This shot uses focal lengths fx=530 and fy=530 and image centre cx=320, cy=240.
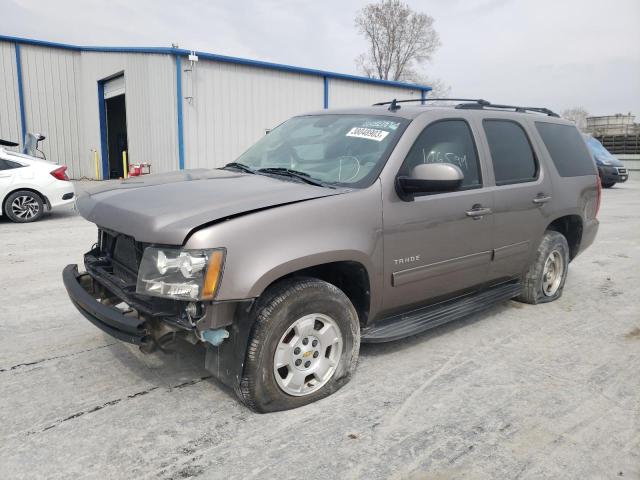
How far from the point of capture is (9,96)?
66.6 ft

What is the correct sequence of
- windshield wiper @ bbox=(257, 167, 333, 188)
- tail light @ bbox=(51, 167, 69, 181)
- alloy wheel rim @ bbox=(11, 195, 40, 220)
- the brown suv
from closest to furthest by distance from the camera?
1. the brown suv
2. windshield wiper @ bbox=(257, 167, 333, 188)
3. alloy wheel rim @ bbox=(11, 195, 40, 220)
4. tail light @ bbox=(51, 167, 69, 181)

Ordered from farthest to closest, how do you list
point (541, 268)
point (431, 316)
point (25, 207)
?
point (25, 207), point (541, 268), point (431, 316)

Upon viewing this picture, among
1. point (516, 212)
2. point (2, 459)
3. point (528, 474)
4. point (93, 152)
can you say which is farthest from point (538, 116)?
point (93, 152)

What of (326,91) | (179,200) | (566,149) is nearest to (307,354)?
(179,200)

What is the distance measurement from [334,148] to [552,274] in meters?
2.75

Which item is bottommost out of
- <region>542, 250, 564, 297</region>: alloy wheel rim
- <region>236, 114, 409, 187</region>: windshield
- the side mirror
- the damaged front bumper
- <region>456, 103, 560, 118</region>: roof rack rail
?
<region>542, 250, 564, 297</region>: alloy wheel rim

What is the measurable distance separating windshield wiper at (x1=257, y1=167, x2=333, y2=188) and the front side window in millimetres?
548

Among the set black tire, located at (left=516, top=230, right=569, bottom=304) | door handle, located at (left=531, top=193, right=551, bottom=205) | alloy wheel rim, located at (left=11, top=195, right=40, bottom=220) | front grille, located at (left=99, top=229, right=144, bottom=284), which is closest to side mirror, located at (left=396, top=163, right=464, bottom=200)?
door handle, located at (left=531, top=193, right=551, bottom=205)

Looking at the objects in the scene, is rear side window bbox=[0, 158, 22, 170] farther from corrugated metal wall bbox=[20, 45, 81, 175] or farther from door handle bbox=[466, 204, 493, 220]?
corrugated metal wall bbox=[20, 45, 81, 175]

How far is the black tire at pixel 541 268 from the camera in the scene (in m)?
4.81

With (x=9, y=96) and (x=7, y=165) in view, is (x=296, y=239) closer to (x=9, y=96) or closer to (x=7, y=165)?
(x=7, y=165)

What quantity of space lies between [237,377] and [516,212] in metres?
2.71

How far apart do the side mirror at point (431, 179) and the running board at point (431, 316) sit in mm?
911

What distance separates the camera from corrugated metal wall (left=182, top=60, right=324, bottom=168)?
58.0 ft
